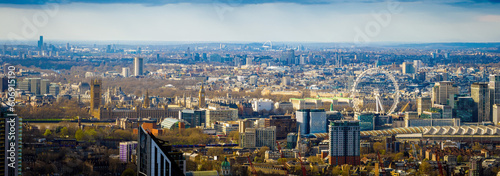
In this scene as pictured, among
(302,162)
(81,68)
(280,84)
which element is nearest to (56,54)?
(81,68)

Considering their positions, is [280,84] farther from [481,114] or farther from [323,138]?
[323,138]

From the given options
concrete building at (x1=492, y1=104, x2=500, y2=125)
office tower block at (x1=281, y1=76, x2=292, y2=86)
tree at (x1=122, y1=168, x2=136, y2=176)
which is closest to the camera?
tree at (x1=122, y1=168, x2=136, y2=176)

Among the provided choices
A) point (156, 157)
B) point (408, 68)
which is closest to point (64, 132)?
point (156, 157)

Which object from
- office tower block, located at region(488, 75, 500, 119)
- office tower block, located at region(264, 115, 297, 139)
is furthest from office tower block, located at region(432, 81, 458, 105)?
office tower block, located at region(264, 115, 297, 139)

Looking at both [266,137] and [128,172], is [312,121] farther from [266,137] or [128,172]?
[128,172]

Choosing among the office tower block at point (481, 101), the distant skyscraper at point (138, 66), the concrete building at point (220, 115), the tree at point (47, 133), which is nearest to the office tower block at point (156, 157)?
the tree at point (47, 133)

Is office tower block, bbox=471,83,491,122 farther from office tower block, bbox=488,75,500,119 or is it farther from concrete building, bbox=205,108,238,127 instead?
concrete building, bbox=205,108,238,127
